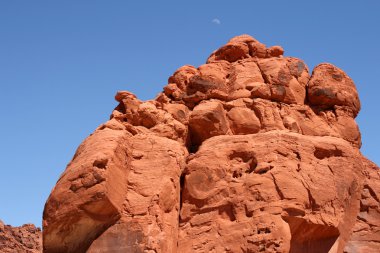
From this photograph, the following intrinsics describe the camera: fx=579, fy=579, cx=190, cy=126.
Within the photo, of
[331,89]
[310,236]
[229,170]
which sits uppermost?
[331,89]

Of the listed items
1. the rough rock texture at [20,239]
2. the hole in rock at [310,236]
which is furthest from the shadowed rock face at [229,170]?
the rough rock texture at [20,239]

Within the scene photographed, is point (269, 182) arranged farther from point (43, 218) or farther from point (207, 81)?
point (43, 218)

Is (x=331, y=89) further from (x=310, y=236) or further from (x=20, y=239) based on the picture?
(x=20, y=239)

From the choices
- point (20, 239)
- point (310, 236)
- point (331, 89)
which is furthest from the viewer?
point (20, 239)

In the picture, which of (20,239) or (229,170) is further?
(20,239)

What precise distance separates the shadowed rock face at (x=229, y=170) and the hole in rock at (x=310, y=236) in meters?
0.03

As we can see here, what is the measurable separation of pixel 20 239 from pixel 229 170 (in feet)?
78.1

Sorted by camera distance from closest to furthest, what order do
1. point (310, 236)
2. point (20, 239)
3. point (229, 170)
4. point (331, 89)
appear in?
point (310, 236)
point (229, 170)
point (331, 89)
point (20, 239)

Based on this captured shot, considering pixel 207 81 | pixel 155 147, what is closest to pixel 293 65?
pixel 207 81

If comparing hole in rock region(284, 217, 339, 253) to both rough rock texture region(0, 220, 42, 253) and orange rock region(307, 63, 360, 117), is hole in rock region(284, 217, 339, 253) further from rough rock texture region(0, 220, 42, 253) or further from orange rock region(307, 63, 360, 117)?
rough rock texture region(0, 220, 42, 253)

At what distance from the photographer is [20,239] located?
3675cm

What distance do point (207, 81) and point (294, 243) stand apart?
243 inches

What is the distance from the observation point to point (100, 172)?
50.1ft

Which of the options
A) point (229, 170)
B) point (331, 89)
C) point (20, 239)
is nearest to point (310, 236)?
point (229, 170)
